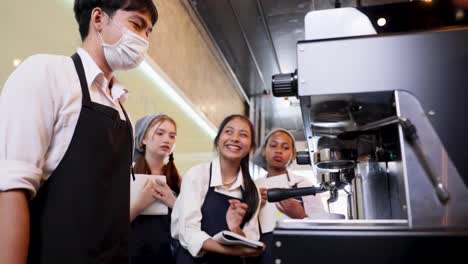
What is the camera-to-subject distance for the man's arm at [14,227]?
0.61m

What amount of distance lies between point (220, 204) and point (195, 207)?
0.35 ft

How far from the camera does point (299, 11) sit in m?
2.92

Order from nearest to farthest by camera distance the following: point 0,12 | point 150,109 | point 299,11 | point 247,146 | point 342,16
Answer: point 342,16 → point 0,12 → point 247,146 → point 150,109 → point 299,11

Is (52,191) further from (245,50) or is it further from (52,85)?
(245,50)

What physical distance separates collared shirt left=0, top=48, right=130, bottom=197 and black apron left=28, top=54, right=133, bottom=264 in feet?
0.06

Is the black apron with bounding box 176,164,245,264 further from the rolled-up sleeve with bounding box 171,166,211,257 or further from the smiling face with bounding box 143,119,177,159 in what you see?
the smiling face with bounding box 143,119,177,159

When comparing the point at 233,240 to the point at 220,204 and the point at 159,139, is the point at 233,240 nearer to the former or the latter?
the point at 220,204

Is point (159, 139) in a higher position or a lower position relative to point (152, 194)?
higher

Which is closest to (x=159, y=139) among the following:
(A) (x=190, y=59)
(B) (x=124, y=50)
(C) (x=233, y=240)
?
(C) (x=233, y=240)

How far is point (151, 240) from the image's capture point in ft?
4.83

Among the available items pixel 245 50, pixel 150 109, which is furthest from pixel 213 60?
pixel 150 109

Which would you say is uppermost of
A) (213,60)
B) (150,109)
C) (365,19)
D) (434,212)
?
(213,60)

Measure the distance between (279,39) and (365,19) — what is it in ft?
8.84

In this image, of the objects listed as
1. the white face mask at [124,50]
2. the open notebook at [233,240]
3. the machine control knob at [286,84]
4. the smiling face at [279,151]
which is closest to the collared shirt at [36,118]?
the white face mask at [124,50]
